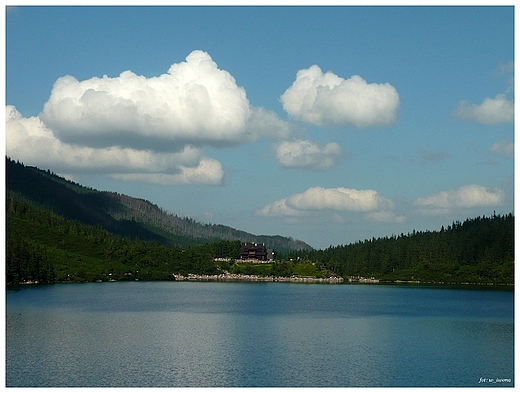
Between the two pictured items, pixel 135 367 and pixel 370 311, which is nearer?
pixel 135 367

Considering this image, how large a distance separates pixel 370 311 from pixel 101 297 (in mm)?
53048

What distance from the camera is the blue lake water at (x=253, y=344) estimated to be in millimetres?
49062

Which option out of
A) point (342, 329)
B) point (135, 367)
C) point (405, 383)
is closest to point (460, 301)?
point (342, 329)

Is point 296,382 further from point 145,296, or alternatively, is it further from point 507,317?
point 145,296

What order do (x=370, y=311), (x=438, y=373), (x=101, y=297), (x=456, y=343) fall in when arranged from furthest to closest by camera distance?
(x=101, y=297) < (x=370, y=311) < (x=456, y=343) < (x=438, y=373)

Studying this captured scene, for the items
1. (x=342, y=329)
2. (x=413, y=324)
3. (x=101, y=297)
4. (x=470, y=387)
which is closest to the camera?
(x=470, y=387)

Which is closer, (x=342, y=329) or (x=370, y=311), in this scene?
(x=342, y=329)

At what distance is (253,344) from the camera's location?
6388 centimetres

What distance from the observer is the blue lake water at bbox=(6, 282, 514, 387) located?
49062mm

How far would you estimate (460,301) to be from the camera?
123 metres

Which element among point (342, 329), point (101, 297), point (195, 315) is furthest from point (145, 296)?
point (342, 329)

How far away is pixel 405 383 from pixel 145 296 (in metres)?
84.5

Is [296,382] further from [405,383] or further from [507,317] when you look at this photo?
[507,317]

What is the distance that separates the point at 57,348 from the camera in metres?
58.9
